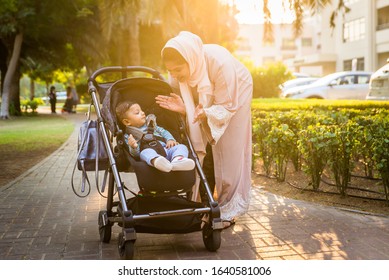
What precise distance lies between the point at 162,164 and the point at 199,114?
0.79 m

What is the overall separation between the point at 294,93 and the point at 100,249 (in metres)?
19.9

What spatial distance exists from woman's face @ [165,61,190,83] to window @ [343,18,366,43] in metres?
43.3

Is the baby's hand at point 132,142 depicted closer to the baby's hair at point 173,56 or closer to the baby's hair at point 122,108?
the baby's hair at point 122,108

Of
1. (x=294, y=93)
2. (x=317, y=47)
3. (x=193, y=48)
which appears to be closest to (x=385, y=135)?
(x=193, y=48)

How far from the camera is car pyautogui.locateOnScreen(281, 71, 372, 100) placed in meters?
23.4

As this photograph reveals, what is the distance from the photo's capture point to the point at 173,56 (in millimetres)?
4953

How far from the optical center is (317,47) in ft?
256

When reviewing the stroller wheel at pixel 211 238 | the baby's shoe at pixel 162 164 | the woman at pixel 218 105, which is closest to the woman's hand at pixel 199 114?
the woman at pixel 218 105

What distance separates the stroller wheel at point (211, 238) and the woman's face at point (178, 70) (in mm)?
1379

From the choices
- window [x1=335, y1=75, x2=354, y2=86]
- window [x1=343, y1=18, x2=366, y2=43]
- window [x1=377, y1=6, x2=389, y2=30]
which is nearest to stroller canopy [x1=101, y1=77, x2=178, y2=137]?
window [x1=335, y1=75, x2=354, y2=86]

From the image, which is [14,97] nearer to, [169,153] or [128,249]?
[169,153]

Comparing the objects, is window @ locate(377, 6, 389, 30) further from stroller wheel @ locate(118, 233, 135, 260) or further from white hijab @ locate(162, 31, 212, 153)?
stroller wheel @ locate(118, 233, 135, 260)
